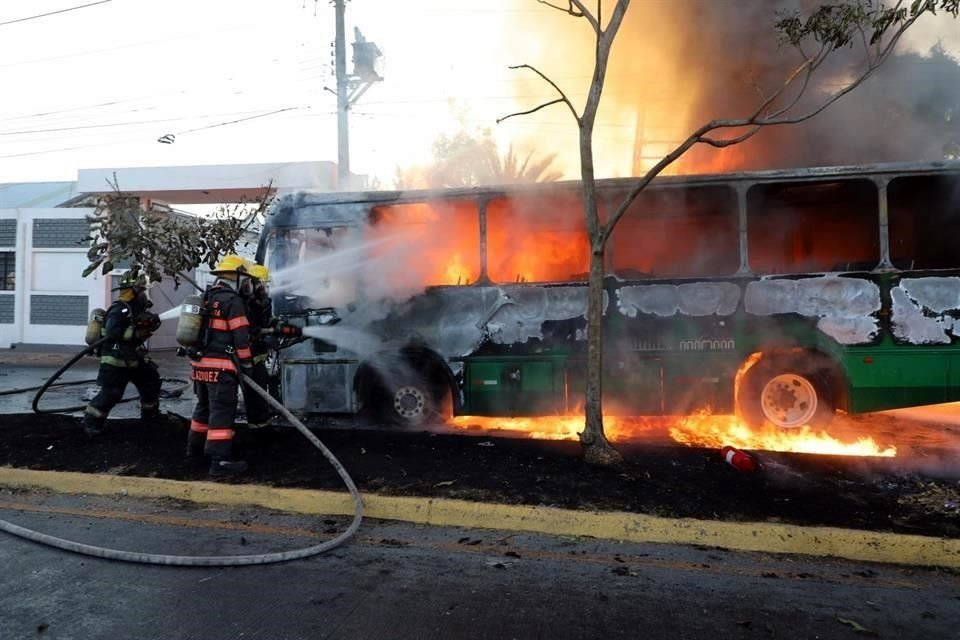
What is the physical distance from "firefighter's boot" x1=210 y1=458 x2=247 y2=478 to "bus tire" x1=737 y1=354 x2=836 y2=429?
16.5ft

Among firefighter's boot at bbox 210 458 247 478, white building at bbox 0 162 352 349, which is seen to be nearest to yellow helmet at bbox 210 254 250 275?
firefighter's boot at bbox 210 458 247 478

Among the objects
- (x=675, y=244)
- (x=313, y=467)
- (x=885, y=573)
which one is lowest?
(x=885, y=573)

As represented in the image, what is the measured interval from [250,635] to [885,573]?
11.3ft

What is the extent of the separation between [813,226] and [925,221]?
46.7 inches

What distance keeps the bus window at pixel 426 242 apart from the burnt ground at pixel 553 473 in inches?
73.4

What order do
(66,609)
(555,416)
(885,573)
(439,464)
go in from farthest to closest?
(555,416) < (439,464) < (885,573) < (66,609)

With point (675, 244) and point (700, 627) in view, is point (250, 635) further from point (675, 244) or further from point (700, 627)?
point (675, 244)

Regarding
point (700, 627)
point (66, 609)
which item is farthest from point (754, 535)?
point (66, 609)

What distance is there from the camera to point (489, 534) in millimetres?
4008

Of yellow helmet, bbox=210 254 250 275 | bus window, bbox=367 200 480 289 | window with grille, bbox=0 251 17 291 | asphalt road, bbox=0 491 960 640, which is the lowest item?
asphalt road, bbox=0 491 960 640

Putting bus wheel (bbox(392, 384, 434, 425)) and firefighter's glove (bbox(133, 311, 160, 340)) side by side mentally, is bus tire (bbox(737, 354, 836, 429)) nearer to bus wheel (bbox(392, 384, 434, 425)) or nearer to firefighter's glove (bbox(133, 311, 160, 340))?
bus wheel (bbox(392, 384, 434, 425))

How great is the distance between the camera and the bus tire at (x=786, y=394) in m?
6.43

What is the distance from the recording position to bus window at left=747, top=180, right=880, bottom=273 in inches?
261

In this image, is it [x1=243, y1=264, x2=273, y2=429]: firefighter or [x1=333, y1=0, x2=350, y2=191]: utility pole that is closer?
[x1=243, y1=264, x2=273, y2=429]: firefighter
